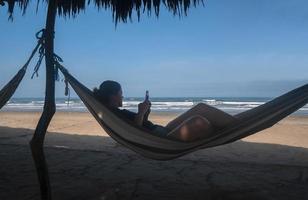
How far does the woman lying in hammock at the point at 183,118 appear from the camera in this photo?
2.65 m

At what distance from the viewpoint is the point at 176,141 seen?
96.5 inches

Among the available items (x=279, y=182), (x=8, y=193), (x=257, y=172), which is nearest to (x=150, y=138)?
(x=8, y=193)

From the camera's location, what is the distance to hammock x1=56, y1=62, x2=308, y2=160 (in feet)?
8.01

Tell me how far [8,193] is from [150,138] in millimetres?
1134

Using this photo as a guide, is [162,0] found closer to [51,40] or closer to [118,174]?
[51,40]

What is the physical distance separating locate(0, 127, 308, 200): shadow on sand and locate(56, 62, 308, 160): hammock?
1.54 ft

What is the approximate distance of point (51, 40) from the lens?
8.29ft

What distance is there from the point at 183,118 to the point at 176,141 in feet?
1.45

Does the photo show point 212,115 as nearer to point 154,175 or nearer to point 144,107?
point 144,107

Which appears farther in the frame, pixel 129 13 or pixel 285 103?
pixel 129 13

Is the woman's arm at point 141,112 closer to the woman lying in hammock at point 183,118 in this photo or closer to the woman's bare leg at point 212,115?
the woman lying in hammock at point 183,118

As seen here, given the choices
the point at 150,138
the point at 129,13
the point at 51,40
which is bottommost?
the point at 150,138

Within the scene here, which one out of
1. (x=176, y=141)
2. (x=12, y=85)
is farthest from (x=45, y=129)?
(x=176, y=141)

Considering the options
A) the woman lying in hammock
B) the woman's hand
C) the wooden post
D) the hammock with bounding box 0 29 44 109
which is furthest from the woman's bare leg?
the hammock with bounding box 0 29 44 109
